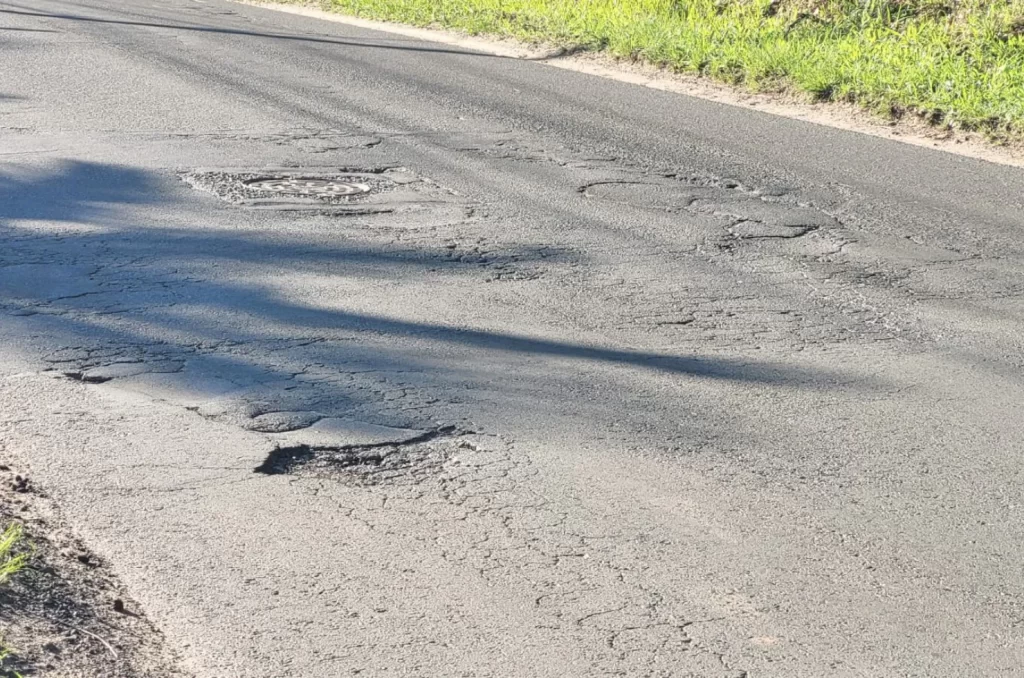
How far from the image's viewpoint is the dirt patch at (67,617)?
10.5ft

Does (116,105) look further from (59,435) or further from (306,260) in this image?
(59,435)

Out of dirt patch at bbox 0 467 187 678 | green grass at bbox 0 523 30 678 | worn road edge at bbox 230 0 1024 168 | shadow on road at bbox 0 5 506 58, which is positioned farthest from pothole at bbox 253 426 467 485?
shadow on road at bbox 0 5 506 58

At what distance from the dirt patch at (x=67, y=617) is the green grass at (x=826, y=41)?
906 cm

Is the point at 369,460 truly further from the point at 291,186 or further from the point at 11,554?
the point at 291,186

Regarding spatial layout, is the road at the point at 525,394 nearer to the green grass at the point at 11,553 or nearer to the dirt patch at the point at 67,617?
the dirt patch at the point at 67,617

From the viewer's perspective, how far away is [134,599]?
372cm

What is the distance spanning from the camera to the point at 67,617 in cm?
347

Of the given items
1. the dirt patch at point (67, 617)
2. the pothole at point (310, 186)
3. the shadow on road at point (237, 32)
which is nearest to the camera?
the dirt patch at point (67, 617)

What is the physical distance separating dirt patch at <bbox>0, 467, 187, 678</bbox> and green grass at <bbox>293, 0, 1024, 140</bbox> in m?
9.06

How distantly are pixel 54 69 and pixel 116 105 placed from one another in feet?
7.95

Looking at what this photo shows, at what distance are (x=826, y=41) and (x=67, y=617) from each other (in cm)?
1247

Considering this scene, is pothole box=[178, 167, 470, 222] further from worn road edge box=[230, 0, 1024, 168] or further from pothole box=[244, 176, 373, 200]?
worn road edge box=[230, 0, 1024, 168]

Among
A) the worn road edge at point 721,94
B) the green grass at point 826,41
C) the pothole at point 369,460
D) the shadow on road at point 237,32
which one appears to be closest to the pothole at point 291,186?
the pothole at point 369,460

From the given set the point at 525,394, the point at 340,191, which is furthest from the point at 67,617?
the point at 340,191
